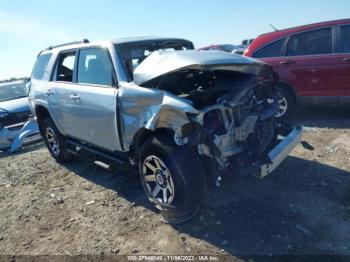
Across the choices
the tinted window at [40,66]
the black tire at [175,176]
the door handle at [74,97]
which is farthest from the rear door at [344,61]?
the tinted window at [40,66]

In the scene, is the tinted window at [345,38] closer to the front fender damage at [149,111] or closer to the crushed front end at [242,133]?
the crushed front end at [242,133]

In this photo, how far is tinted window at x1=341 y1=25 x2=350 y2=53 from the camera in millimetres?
6370

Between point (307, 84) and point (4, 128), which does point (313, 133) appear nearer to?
point (307, 84)

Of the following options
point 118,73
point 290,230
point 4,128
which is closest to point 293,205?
point 290,230

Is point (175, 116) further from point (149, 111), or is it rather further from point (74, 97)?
point (74, 97)

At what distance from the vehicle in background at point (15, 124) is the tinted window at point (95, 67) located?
146 inches

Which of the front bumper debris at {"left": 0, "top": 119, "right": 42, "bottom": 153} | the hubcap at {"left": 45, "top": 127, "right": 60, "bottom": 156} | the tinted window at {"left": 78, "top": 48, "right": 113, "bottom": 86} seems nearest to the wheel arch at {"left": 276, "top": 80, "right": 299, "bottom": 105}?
the tinted window at {"left": 78, "top": 48, "right": 113, "bottom": 86}

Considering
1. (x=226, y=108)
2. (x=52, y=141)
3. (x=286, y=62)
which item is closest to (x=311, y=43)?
(x=286, y=62)

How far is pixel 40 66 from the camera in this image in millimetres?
6367

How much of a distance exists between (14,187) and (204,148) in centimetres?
373

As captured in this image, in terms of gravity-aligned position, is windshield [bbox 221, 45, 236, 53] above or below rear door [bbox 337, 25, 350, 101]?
below

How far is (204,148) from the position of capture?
343 cm

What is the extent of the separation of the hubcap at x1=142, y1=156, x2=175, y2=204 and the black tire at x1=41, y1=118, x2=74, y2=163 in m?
2.64

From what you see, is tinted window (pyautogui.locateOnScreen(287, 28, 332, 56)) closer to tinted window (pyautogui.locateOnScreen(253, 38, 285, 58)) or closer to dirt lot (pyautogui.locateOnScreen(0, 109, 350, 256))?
tinted window (pyautogui.locateOnScreen(253, 38, 285, 58))
